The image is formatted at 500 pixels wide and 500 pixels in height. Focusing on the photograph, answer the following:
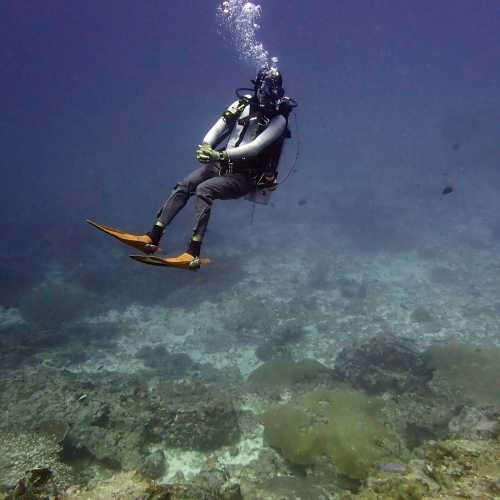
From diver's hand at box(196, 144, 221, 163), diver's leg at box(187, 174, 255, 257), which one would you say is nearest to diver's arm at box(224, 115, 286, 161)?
diver's hand at box(196, 144, 221, 163)

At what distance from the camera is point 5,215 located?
3762 centimetres

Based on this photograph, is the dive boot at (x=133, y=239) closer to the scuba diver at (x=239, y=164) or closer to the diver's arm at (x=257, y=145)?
the scuba diver at (x=239, y=164)

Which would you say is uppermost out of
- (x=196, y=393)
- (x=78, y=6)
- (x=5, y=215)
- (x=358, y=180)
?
(x=78, y=6)

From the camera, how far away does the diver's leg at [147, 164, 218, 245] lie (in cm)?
507

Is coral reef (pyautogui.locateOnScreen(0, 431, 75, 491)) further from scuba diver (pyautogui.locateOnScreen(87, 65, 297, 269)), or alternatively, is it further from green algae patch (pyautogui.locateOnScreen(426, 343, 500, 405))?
green algae patch (pyautogui.locateOnScreen(426, 343, 500, 405))

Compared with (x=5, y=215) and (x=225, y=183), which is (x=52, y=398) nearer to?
(x=225, y=183)

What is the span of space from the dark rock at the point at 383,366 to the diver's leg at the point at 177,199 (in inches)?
291

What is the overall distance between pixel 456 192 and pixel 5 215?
151 ft

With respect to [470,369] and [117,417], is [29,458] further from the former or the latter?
[470,369]

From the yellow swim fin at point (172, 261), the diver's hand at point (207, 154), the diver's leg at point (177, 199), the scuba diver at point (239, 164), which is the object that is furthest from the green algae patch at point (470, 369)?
the diver's hand at point (207, 154)

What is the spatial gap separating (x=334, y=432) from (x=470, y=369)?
18.5 feet

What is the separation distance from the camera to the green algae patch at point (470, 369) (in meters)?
8.77

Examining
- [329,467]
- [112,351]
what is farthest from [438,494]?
[112,351]

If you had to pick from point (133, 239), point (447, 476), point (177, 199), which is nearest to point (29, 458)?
point (133, 239)
